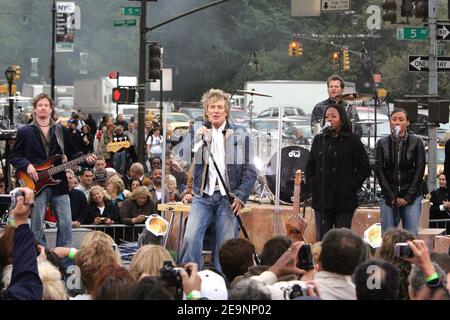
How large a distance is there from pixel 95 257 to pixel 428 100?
15.1 meters

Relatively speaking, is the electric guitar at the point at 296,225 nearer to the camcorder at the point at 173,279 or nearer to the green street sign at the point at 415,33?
the camcorder at the point at 173,279

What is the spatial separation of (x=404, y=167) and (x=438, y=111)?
8706 mm

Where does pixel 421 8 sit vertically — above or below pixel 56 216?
above

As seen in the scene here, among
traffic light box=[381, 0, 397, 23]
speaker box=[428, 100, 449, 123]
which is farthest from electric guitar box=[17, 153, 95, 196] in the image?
traffic light box=[381, 0, 397, 23]

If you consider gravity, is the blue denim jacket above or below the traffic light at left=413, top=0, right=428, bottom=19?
below

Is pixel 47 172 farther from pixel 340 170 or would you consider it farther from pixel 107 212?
pixel 107 212

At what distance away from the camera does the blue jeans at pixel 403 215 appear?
13156mm

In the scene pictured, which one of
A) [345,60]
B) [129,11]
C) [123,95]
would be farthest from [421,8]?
[345,60]

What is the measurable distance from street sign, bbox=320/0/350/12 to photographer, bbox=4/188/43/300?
86.8ft

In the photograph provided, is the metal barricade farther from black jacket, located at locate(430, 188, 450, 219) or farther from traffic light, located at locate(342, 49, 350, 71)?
traffic light, located at locate(342, 49, 350, 71)

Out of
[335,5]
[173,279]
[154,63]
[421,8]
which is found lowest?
[173,279]

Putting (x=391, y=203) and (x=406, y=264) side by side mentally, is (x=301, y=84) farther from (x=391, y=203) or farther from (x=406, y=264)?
(x=406, y=264)

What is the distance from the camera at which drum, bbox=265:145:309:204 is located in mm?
15156

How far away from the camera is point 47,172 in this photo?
12781mm
